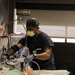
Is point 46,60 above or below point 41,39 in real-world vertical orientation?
below

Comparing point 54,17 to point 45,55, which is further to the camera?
point 54,17

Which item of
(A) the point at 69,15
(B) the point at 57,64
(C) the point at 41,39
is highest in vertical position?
(A) the point at 69,15

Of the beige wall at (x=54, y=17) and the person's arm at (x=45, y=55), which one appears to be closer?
the person's arm at (x=45, y=55)

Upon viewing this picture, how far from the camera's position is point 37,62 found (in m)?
2.97

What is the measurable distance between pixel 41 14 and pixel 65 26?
0.64m

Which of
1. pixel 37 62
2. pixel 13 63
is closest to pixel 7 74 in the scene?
pixel 13 63

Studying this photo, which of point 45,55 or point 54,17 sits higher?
point 54,17

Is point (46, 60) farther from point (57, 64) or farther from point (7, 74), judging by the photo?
point (57, 64)

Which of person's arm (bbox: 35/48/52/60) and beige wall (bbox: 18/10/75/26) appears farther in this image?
beige wall (bbox: 18/10/75/26)

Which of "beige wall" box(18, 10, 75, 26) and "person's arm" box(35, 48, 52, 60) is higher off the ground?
"beige wall" box(18, 10, 75, 26)

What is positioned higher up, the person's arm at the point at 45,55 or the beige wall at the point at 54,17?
the beige wall at the point at 54,17

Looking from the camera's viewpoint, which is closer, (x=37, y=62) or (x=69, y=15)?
(x=37, y=62)

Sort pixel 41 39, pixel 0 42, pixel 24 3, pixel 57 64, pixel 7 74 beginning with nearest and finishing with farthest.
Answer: pixel 7 74 → pixel 0 42 → pixel 41 39 → pixel 57 64 → pixel 24 3

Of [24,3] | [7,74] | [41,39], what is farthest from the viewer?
[24,3]
